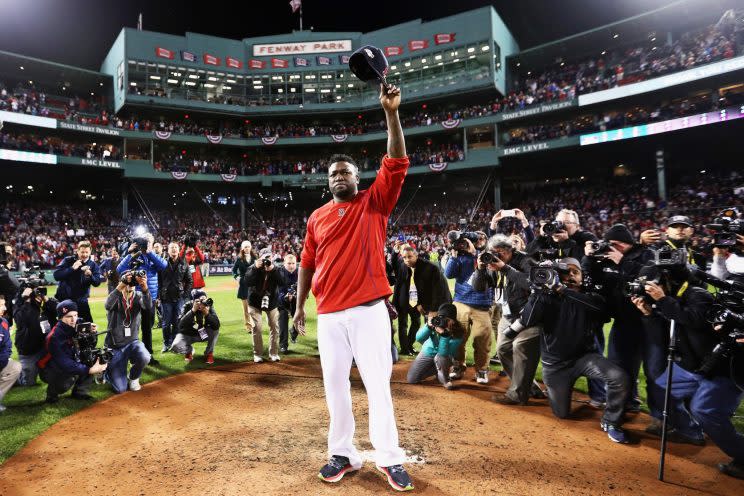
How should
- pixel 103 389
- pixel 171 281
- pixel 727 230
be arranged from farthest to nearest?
pixel 171 281, pixel 103 389, pixel 727 230

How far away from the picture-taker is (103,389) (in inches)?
229

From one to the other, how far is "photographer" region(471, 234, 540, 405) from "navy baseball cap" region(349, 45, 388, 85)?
2.73 m

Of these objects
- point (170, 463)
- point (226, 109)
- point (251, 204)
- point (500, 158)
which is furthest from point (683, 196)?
point (226, 109)

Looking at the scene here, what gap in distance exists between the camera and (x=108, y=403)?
17.3 feet

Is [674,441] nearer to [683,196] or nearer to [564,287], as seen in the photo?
[564,287]

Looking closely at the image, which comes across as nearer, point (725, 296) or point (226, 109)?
point (725, 296)

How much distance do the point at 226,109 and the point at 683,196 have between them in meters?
36.6

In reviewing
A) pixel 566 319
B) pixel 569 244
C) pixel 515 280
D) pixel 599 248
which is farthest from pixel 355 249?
pixel 569 244

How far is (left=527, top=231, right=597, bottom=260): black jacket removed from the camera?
5.55 meters

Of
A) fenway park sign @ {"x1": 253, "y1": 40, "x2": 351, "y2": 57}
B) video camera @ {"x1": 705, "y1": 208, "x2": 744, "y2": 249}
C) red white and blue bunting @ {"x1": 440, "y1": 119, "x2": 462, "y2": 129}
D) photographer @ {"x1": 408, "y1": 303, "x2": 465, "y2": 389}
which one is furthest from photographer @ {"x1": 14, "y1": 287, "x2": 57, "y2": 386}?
fenway park sign @ {"x1": 253, "y1": 40, "x2": 351, "y2": 57}

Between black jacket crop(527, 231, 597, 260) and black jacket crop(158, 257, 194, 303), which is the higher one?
black jacket crop(527, 231, 597, 260)

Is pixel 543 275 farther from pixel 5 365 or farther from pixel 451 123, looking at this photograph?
pixel 451 123

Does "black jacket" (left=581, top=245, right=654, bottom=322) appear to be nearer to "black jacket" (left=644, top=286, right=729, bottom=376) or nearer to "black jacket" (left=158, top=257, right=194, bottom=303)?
"black jacket" (left=644, top=286, right=729, bottom=376)

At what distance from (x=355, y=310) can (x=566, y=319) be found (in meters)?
2.83
